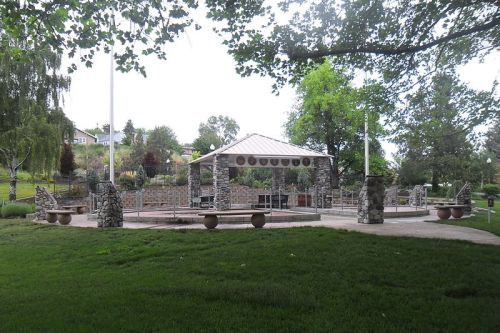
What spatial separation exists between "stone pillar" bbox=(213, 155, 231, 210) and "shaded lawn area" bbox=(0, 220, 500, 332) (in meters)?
8.62

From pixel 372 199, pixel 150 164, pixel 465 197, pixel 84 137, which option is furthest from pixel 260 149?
pixel 84 137

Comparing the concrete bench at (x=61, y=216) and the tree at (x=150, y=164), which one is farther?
the tree at (x=150, y=164)

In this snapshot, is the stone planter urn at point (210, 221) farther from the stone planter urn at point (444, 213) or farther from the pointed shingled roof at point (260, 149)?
the stone planter urn at point (444, 213)

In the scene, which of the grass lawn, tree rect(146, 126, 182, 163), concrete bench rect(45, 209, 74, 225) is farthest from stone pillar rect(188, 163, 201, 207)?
tree rect(146, 126, 182, 163)

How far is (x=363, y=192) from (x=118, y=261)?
7.97m

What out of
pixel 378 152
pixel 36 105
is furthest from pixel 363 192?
pixel 378 152

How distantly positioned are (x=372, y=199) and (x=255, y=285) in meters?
7.96

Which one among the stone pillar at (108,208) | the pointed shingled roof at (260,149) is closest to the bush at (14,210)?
the stone pillar at (108,208)

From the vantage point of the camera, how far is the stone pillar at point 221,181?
731 inches

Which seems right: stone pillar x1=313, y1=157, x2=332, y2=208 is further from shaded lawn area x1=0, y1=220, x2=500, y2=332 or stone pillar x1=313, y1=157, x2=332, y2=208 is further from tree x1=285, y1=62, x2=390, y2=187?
tree x1=285, y1=62, x2=390, y2=187

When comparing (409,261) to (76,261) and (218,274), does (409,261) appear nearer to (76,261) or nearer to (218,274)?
(218,274)

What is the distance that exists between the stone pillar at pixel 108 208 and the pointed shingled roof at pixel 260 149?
6303 mm

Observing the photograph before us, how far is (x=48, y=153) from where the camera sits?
75.1 ft

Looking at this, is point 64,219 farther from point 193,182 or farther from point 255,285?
point 255,285
